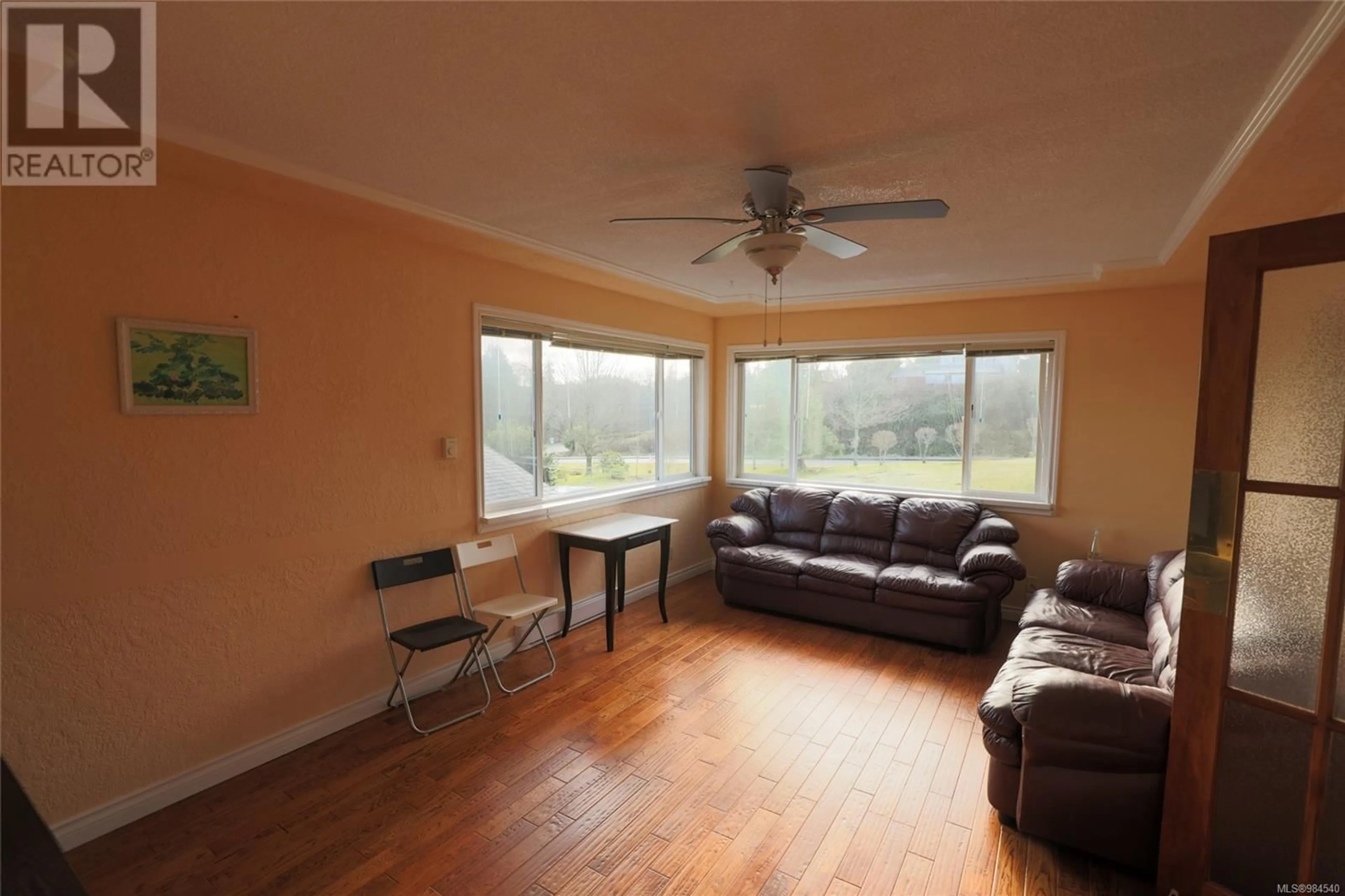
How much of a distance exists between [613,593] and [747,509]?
1.79m

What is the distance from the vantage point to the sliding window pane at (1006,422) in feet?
14.9

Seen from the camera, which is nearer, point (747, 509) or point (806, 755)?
point (806, 755)

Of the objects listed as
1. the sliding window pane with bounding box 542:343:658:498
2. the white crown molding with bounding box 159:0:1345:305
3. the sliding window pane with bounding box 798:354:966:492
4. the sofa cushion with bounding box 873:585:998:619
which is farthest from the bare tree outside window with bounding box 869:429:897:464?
the sliding window pane with bounding box 542:343:658:498

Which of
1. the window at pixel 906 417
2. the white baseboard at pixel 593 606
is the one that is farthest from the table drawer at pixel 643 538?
the window at pixel 906 417

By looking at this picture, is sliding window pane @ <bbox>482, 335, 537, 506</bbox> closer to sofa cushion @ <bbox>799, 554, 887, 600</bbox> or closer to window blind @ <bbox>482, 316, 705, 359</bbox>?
window blind @ <bbox>482, 316, 705, 359</bbox>

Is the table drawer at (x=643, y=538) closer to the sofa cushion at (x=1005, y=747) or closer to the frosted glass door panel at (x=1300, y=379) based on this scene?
the sofa cushion at (x=1005, y=747)

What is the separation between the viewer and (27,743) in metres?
2.03

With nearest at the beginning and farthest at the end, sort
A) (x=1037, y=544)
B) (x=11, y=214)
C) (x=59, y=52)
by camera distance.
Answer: (x=59, y=52) < (x=11, y=214) < (x=1037, y=544)

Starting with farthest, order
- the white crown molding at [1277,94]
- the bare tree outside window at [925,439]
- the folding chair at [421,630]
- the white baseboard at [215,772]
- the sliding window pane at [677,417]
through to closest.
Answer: the sliding window pane at [677,417], the bare tree outside window at [925,439], the folding chair at [421,630], the white baseboard at [215,772], the white crown molding at [1277,94]

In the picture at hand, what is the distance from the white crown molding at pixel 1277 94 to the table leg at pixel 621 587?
3634mm

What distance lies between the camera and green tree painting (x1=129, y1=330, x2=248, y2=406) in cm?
224

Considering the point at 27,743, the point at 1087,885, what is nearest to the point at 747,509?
the point at 1087,885

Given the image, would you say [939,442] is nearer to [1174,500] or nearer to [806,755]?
[1174,500]

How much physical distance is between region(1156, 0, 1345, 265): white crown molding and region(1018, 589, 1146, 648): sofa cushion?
2.02m
